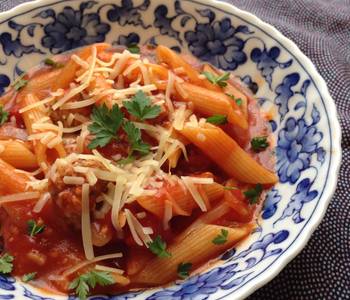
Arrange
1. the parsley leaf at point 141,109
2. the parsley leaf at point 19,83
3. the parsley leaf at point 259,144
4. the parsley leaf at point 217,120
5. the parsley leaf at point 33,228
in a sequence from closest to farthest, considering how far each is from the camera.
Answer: the parsley leaf at point 33,228
the parsley leaf at point 141,109
the parsley leaf at point 217,120
the parsley leaf at point 259,144
the parsley leaf at point 19,83

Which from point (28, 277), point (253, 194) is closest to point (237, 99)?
point (253, 194)

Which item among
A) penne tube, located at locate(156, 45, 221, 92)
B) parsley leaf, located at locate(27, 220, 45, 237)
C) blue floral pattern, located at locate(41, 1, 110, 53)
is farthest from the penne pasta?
penne tube, located at locate(156, 45, 221, 92)

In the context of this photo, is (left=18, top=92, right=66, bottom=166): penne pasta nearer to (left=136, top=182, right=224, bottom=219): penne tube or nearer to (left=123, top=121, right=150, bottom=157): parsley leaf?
(left=123, top=121, right=150, bottom=157): parsley leaf

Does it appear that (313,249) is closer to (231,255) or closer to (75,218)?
(231,255)

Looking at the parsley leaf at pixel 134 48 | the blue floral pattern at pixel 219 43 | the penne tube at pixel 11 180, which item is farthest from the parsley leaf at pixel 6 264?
the blue floral pattern at pixel 219 43

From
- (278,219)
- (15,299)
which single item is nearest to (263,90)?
(278,219)

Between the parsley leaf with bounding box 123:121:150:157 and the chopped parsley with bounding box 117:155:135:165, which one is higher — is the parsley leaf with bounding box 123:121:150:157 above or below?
above

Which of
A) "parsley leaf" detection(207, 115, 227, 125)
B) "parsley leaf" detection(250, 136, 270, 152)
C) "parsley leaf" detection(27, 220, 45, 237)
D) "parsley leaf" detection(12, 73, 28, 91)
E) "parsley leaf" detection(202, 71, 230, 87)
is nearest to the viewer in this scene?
"parsley leaf" detection(27, 220, 45, 237)

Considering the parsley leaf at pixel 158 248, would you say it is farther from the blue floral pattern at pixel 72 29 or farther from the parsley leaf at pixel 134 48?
the blue floral pattern at pixel 72 29
